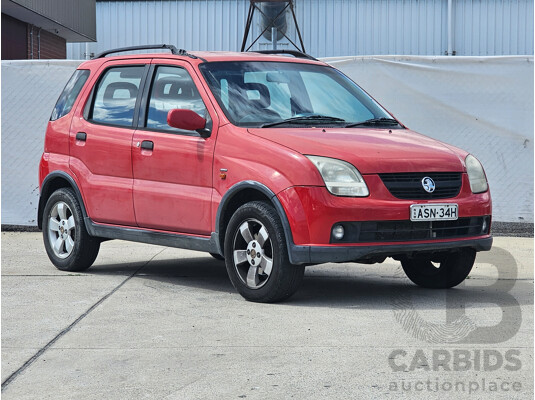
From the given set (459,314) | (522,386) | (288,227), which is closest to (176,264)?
(288,227)

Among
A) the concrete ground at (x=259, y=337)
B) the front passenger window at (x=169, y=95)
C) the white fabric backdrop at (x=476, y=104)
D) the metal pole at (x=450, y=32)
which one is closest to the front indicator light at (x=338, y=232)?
the concrete ground at (x=259, y=337)

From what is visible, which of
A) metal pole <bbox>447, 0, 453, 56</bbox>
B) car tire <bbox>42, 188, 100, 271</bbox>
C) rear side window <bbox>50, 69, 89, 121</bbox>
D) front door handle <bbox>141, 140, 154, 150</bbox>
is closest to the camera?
front door handle <bbox>141, 140, 154, 150</bbox>

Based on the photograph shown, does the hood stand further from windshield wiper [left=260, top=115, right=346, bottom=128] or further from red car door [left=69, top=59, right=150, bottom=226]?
red car door [left=69, top=59, right=150, bottom=226]

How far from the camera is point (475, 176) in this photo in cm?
777

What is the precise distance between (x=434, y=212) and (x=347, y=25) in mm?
28089

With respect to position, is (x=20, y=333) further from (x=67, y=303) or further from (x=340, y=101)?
(x=340, y=101)

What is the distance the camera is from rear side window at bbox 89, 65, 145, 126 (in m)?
8.71

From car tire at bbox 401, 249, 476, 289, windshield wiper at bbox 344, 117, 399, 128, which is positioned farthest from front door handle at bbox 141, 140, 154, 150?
car tire at bbox 401, 249, 476, 289

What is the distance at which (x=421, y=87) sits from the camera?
1237 cm

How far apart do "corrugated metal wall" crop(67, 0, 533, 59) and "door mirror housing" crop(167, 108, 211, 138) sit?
26821 mm

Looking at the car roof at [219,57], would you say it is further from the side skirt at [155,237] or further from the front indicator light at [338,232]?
the front indicator light at [338,232]

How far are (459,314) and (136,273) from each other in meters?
3.31

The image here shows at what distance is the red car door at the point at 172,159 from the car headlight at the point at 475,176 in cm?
188

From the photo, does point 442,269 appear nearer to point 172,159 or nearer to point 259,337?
point 172,159
